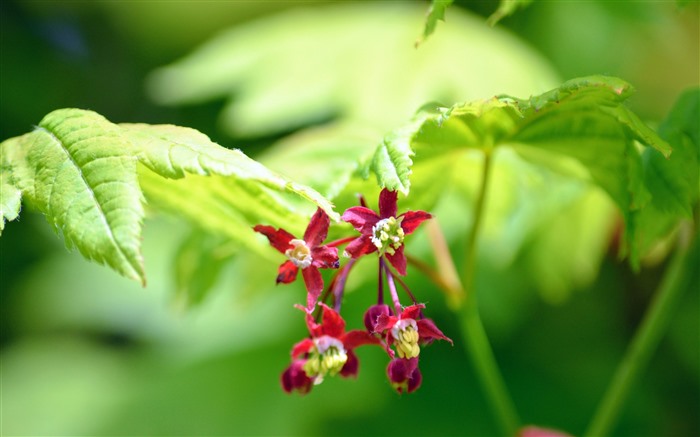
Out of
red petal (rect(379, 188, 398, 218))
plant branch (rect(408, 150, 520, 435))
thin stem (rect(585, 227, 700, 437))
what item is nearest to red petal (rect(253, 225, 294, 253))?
red petal (rect(379, 188, 398, 218))

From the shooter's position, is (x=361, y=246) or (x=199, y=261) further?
(x=199, y=261)

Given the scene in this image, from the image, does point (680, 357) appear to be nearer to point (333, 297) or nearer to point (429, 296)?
point (429, 296)

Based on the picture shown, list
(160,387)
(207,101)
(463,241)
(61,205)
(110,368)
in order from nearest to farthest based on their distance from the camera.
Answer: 1. (61,205)
2. (463,241)
3. (160,387)
4. (110,368)
5. (207,101)

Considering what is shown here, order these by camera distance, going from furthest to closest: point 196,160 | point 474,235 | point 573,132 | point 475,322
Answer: point 475,322, point 474,235, point 573,132, point 196,160

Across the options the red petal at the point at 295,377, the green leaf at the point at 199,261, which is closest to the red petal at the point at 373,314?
the red petal at the point at 295,377

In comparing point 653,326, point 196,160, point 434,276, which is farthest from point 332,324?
point 653,326

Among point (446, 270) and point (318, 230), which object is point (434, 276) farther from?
point (318, 230)

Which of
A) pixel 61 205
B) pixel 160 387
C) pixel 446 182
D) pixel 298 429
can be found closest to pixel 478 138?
pixel 446 182
